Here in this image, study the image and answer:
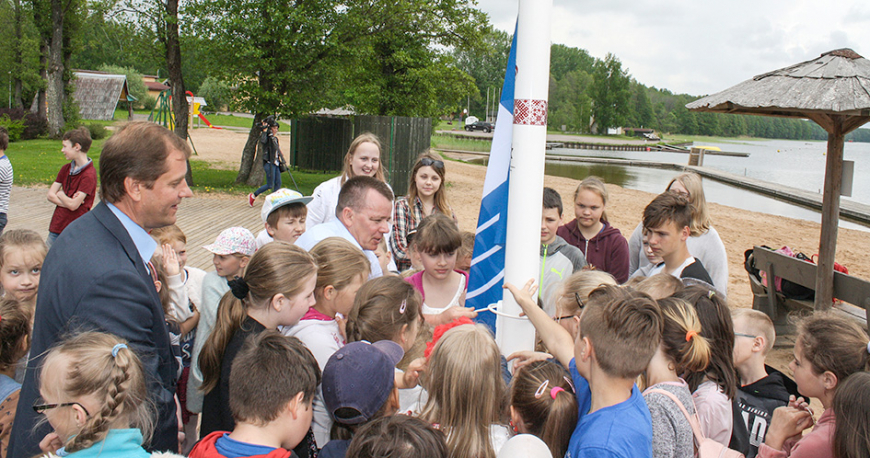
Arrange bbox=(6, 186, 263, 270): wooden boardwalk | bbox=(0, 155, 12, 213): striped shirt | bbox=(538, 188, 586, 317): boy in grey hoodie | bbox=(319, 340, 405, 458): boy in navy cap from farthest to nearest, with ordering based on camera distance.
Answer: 1. bbox=(6, 186, 263, 270): wooden boardwalk
2. bbox=(0, 155, 12, 213): striped shirt
3. bbox=(538, 188, 586, 317): boy in grey hoodie
4. bbox=(319, 340, 405, 458): boy in navy cap

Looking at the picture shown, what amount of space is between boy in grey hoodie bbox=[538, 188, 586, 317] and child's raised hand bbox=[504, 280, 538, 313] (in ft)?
3.00

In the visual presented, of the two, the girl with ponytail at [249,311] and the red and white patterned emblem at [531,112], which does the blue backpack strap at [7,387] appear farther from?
the red and white patterned emblem at [531,112]

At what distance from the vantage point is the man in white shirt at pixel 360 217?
358 centimetres

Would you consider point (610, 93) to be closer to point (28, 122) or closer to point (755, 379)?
point (28, 122)

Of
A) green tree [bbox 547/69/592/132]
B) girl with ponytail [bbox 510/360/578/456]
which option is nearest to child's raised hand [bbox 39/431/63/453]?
girl with ponytail [bbox 510/360/578/456]

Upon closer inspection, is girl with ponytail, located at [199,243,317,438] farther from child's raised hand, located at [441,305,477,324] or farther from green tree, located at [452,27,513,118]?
green tree, located at [452,27,513,118]

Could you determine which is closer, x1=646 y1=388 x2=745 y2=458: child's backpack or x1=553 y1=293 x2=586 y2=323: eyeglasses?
x1=646 y1=388 x2=745 y2=458: child's backpack

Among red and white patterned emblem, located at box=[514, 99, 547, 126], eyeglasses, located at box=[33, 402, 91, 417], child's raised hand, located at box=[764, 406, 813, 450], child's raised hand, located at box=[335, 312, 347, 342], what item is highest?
red and white patterned emblem, located at box=[514, 99, 547, 126]

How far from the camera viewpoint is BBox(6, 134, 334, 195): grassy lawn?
1628 centimetres

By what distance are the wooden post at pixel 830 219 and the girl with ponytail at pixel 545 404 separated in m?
4.96

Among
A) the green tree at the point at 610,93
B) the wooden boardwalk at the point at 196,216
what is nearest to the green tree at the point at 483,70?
the green tree at the point at 610,93

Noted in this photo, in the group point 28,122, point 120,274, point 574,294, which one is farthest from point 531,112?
point 28,122

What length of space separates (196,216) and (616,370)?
11817 millimetres

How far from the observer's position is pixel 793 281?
20.8ft
